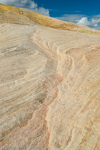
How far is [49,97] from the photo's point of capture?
1212 cm

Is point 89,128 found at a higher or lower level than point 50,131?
higher

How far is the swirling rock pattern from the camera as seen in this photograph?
8.77 metres

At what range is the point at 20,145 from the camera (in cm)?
880

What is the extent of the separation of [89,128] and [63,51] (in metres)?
10.7

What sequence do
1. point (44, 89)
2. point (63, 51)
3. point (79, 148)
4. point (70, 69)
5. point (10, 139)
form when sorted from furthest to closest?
point (63, 51)
point (70, 69)
point (44, 89)
point (10, 139)
point (79, 148)

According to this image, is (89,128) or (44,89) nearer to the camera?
(89,128)

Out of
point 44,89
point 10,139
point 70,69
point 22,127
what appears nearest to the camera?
point 10,139

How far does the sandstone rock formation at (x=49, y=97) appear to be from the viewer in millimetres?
8766

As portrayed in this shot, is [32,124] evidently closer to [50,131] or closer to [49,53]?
[50,131]

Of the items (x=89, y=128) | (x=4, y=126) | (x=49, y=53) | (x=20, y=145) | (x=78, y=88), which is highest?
(x=49, y=53)

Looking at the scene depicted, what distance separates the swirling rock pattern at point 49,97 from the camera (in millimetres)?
8766

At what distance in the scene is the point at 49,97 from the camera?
39.8 ft

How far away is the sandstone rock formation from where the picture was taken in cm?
877

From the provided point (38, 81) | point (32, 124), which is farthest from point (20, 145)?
point (38, 81)
